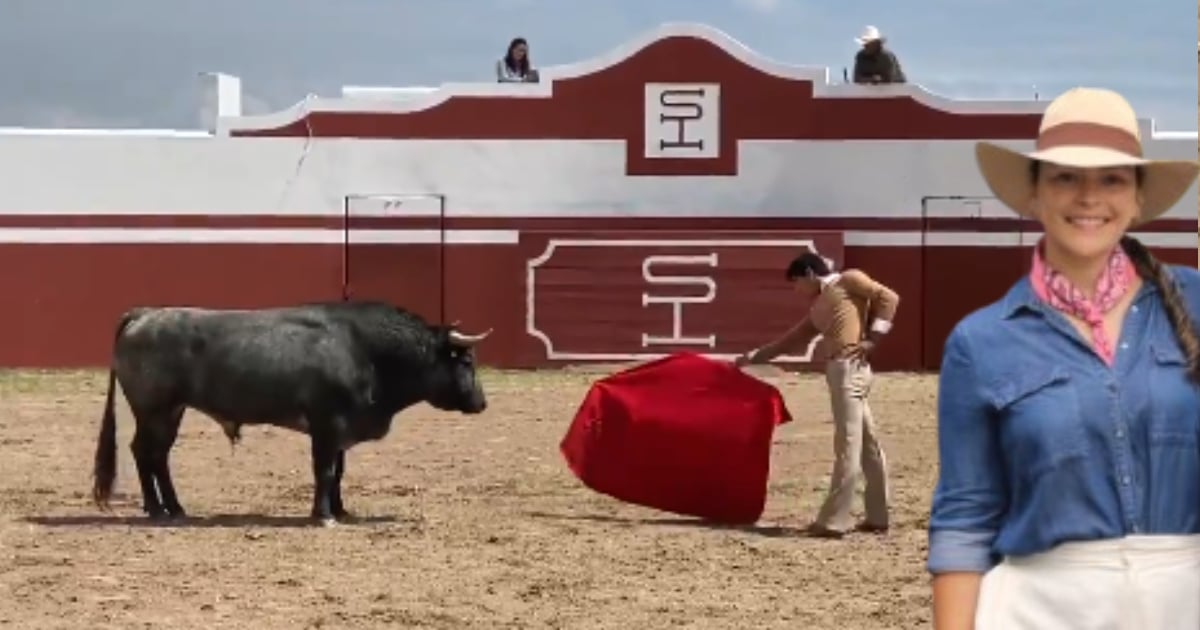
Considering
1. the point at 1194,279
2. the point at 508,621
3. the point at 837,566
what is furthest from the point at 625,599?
the point at 1194,279

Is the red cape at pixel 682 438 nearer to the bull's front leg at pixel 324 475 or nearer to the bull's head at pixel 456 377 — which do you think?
the bull's head at pixel 456 377

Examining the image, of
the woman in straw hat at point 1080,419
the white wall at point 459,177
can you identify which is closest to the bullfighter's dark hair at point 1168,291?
the woman in straw hat at point 1080,419

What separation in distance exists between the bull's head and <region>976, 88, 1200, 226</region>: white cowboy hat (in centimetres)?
864

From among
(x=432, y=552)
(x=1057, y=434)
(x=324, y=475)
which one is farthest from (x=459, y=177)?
(x=1057, y=434)

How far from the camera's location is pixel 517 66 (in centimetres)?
2612

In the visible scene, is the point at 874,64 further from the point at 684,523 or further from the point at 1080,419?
the point at 1080,419

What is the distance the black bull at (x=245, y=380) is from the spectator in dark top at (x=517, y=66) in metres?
14.8

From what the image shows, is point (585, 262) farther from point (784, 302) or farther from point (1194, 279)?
point (1194, 279)

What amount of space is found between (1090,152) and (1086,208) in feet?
0.25

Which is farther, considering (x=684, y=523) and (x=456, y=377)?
(x=456, y=377)

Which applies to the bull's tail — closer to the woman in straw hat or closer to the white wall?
the woman in straw hat

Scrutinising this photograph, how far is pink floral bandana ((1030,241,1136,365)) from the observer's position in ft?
9.61

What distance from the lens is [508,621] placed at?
26.4ft

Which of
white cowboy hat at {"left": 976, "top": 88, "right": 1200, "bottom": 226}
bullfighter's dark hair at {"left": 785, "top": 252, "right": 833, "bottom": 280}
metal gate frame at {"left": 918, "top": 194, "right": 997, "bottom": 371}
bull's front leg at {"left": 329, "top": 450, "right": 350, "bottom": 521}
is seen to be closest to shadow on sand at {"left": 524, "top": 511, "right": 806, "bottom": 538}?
bull's front leg at {"left": 329, "top": 450, "right": 350, "bottom": 521}
